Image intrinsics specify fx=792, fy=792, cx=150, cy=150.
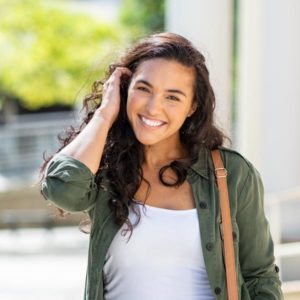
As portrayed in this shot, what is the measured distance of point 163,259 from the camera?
2.30m

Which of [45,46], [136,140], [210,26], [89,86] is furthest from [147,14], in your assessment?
[136,140]

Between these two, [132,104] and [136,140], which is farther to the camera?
[136,140]

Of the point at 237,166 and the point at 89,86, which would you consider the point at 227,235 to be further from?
the point at 89,86

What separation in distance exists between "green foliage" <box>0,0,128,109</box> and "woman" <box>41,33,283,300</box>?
1741cm

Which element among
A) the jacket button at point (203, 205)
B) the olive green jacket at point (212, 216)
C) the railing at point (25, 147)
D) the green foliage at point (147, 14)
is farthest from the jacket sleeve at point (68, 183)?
the green foliage at point (147, 14)

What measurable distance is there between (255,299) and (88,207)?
59cm

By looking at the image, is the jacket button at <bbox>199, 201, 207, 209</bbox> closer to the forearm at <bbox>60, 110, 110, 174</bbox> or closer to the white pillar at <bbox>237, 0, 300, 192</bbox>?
the forearm at <bbox>60, 110, 110, 174</bbox>

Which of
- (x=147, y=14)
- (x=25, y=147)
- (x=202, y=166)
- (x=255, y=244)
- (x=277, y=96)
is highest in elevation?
(x=202, y=166)

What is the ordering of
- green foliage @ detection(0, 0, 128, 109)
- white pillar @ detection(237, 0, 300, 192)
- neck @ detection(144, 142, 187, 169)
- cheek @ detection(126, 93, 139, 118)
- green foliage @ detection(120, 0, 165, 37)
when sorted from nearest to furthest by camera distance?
cheek @ detection(126, 93, 139, 118) < neck @ detection(144, 142, 187, 169) < white pillar @ detection(237, 0, 300, 192) < green foliage @ detection(0, 0, 128, 109) < green foliage @ detection(120, 0, 165, 37)

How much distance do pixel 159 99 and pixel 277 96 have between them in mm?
3979

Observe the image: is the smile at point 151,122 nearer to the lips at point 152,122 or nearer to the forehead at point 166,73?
the lips at point 152,122

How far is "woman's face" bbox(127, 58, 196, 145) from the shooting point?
7.76 ft

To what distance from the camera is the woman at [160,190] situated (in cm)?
231

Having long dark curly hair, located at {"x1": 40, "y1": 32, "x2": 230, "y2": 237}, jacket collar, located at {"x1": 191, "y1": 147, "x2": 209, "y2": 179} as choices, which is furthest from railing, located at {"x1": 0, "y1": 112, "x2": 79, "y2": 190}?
jacket collar, located at {"x1": 191, "y1": 147, "x2": 209, "y2": 179}
